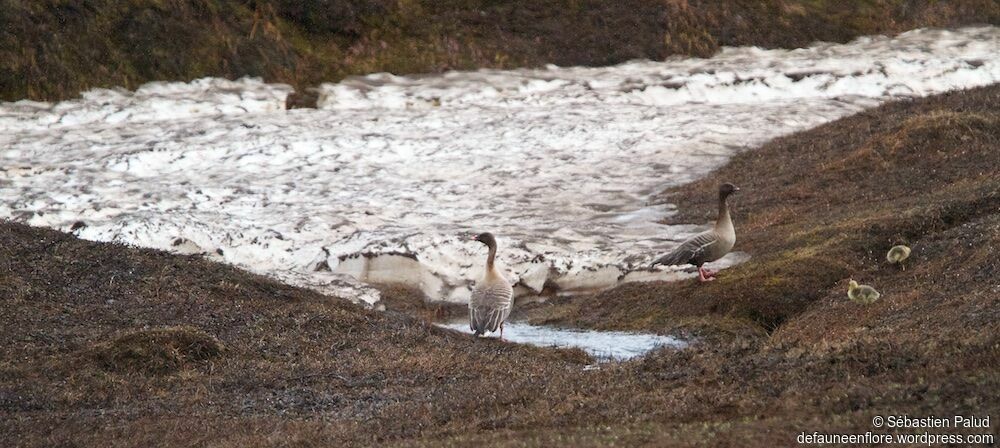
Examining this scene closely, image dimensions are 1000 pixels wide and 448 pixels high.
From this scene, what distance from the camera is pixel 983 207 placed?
22469 mm

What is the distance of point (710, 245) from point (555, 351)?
4.12 meters

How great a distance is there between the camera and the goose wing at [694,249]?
21969 mm

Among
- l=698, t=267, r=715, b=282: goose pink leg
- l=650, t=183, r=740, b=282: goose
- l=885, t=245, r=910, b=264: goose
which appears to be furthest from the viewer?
l=698, t=267, r=715, b=282: goose pink leg

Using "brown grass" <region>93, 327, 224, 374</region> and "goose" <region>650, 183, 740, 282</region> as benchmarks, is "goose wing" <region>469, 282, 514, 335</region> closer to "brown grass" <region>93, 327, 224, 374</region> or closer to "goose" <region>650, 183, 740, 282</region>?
"goose" <region>650, 183, 740, 282</region>

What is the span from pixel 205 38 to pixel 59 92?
515 centimetres

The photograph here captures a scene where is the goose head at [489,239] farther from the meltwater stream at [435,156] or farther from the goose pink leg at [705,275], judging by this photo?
the goose pink leg at [705,275]

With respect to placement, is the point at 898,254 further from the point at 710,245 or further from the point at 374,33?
the point at 374,33

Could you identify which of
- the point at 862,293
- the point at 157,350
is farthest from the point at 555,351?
the point at 157,350

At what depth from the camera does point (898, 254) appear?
2053cm

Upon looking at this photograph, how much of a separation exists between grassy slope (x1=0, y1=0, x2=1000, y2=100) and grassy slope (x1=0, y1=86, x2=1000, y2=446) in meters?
18.4

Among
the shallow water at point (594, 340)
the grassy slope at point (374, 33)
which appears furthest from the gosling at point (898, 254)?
the grassy slope at point (374, 33)

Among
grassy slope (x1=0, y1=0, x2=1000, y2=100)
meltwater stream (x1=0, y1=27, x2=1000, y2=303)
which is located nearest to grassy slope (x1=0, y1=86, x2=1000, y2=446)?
meltwater stream (x1=0, y1=27, x2=1000, y2=303)

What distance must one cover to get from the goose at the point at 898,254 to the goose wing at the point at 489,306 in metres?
6.06

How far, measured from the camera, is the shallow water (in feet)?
63.7
